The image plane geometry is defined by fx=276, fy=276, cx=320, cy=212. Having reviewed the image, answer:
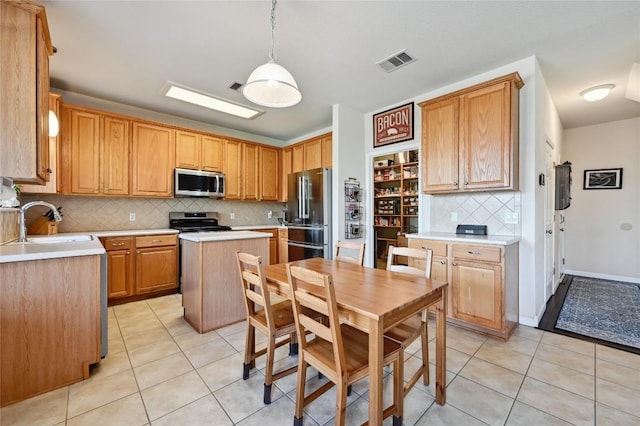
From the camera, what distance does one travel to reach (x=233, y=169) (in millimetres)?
4750

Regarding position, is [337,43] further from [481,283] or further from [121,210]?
[121,210]

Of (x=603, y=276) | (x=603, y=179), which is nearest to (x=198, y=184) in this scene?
(x=603, y=179)

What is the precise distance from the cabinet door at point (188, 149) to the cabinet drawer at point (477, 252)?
3808 mm

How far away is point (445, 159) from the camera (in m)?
3.07

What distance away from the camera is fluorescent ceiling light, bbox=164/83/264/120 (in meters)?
3.44

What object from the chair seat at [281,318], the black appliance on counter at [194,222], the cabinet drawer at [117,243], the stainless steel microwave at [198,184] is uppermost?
the stainless steel microwave at [198,184]

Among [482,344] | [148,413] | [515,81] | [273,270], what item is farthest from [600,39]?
[148,413]

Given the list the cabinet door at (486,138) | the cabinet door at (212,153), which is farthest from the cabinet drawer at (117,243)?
the cabinet door at (486,138)

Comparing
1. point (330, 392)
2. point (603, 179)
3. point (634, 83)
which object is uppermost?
point (634, 83)

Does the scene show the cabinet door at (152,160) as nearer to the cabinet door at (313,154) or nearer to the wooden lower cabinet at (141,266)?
the wooden lower cabinet at (141,266)

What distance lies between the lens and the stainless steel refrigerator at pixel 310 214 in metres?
4.07

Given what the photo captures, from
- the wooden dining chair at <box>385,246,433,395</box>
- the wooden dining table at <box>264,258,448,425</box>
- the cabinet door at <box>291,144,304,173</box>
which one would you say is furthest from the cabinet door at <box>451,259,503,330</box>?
the cabinet door at <box>291,144,304,173</box>

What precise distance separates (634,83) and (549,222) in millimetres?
1720

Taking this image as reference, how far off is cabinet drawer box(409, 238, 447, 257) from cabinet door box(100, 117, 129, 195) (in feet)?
12.3
